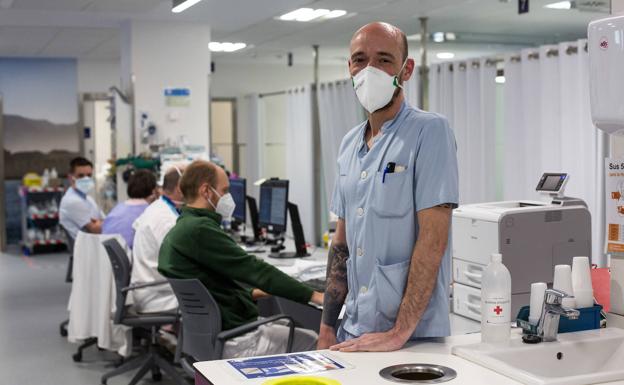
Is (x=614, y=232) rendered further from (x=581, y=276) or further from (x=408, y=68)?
(x=408, y=68)

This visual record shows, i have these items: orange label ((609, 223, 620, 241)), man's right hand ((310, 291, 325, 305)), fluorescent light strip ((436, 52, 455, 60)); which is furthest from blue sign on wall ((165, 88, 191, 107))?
orange label ((609, 223, 620, 241))

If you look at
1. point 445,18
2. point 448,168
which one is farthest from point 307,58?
point 448,168

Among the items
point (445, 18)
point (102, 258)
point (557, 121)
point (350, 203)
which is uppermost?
point (445, 18)

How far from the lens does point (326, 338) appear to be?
246cm

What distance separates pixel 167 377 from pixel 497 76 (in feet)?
10.7

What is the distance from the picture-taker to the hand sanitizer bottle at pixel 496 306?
2225 millimetres

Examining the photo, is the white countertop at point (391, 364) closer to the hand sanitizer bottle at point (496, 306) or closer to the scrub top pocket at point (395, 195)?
the hand sanitizer bottle at point (496, 306)

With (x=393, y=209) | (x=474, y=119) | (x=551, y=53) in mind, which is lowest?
(x=393, y=209)

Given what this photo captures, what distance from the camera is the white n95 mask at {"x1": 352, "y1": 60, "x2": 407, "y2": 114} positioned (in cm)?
232

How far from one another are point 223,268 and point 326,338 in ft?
3.80

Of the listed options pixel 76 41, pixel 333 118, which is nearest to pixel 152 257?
pixel 333 118

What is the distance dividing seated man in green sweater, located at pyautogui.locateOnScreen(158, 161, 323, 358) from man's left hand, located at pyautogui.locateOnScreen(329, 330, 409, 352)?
1190 millimetres

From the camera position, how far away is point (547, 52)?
211 inches

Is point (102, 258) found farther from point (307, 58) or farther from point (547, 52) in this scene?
point (307, 58)
